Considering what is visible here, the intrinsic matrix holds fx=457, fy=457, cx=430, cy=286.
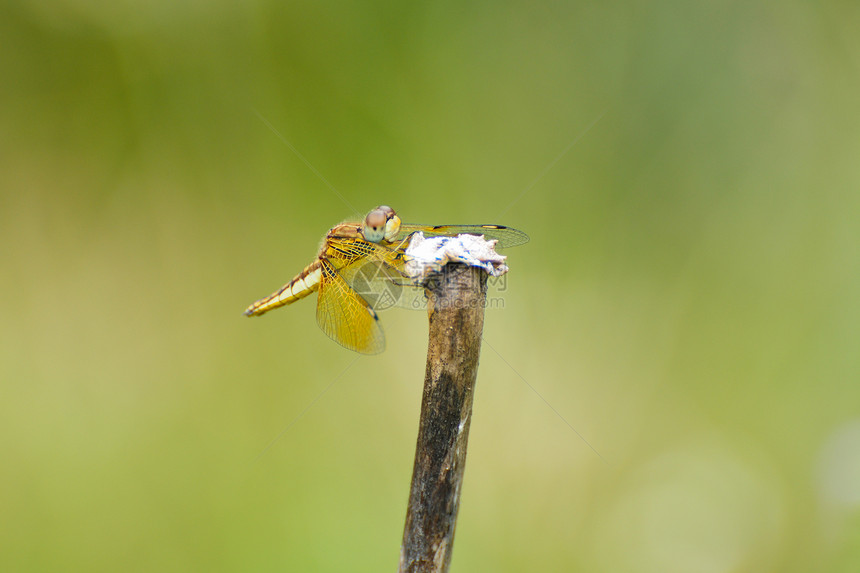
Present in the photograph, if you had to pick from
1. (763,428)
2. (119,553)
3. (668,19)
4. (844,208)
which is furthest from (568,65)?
(119,553)

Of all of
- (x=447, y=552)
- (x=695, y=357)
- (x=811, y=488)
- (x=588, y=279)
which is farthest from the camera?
(x=588, y=279)

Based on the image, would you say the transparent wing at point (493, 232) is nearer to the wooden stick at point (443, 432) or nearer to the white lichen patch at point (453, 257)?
the white lichen patch at point (453, 257)

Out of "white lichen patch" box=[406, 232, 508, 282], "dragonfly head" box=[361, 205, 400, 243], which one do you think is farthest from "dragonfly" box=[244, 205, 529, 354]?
"white lichen patch" box=[406, 232, 508, 282]

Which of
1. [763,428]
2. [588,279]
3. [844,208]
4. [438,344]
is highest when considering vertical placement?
[844,208]

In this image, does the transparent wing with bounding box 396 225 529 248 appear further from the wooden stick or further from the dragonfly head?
the wooden stick

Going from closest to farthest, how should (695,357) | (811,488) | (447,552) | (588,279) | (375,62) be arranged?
(447,552) → (811,488) → (695,357) → (588,279) → (375,62)

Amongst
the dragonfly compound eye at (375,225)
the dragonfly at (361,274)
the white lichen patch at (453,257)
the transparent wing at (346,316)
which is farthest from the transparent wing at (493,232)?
the white lichen patch at (453,257)

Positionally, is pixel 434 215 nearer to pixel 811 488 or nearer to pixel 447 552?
pixel 447 552

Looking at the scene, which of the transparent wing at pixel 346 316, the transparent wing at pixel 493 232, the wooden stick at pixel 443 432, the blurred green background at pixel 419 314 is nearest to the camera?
the wooden stick at pixel 443 432
